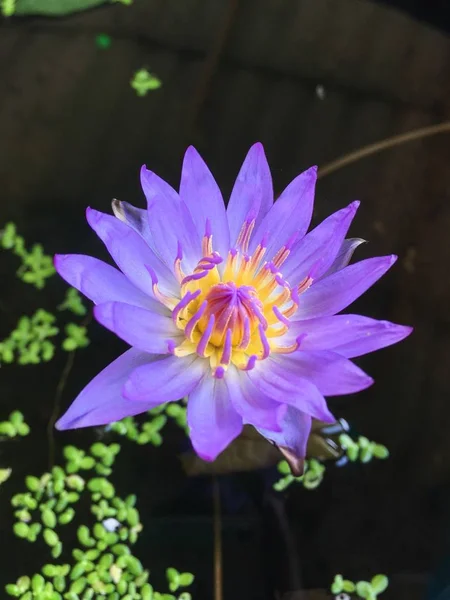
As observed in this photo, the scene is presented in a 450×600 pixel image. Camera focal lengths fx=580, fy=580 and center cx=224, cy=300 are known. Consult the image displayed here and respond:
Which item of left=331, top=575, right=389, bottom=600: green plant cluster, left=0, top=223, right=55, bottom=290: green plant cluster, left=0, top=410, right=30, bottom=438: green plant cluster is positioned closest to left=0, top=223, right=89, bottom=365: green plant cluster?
left=0, top=223, right=55, bottom=290: green plant cluster

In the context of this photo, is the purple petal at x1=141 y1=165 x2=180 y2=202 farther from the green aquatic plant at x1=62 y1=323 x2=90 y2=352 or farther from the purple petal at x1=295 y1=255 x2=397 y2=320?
the green aquatic plant at x1=62 y1=323 x2=90 y2=352

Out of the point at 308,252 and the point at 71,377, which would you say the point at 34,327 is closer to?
the point at 71,377

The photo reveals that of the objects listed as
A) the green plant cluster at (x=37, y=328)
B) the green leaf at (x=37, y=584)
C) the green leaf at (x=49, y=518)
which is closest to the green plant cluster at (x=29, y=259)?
the green plant cluster at (x=37, y=328)

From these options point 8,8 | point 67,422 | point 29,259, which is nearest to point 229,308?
A: point 67,422

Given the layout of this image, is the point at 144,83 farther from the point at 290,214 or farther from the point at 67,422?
the point at 67,422

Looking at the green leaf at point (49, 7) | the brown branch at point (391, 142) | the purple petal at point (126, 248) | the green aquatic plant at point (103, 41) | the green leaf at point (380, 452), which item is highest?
the green leaf at point (49, 7)

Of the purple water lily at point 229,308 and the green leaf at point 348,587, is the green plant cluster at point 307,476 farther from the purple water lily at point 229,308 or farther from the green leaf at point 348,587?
the purple water lily at point 229,308
